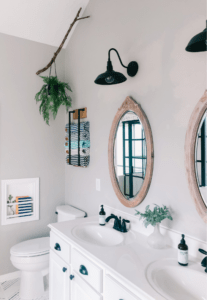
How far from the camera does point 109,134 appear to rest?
6.96 ft

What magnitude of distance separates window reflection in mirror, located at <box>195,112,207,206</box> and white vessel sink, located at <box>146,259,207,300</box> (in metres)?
0.37

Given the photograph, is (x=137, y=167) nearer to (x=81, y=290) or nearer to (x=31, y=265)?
(x=81, y=290)

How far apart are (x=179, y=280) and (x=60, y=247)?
2.99ft

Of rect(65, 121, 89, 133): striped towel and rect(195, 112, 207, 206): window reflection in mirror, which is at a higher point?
rect(65, 121, 89, 133): striped towel

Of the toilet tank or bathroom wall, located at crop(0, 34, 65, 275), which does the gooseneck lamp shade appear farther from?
bathroom wall, located at crop(0, 34, 65, 275)

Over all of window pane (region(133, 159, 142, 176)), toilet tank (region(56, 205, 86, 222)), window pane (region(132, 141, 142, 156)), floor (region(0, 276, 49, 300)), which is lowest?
floor (region(0, 276, 49, 300))

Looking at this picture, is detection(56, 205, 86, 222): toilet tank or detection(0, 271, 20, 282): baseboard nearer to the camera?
detection(56, 205, 86, 222): toilet tank

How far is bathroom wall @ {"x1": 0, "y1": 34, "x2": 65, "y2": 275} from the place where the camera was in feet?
8.54

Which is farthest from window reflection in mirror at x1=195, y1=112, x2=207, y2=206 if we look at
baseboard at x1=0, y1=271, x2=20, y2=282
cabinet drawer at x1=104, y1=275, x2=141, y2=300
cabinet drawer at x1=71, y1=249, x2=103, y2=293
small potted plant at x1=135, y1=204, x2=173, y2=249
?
baseboard at x1=0, y1=271, x2=20, y2=282

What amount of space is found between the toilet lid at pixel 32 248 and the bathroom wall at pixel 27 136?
268 mm

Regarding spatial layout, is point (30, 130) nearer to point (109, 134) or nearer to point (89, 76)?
point (89, 76)

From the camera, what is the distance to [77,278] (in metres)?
1.56

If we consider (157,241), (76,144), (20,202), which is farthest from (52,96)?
(157,241)

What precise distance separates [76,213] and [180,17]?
6.31 ft
